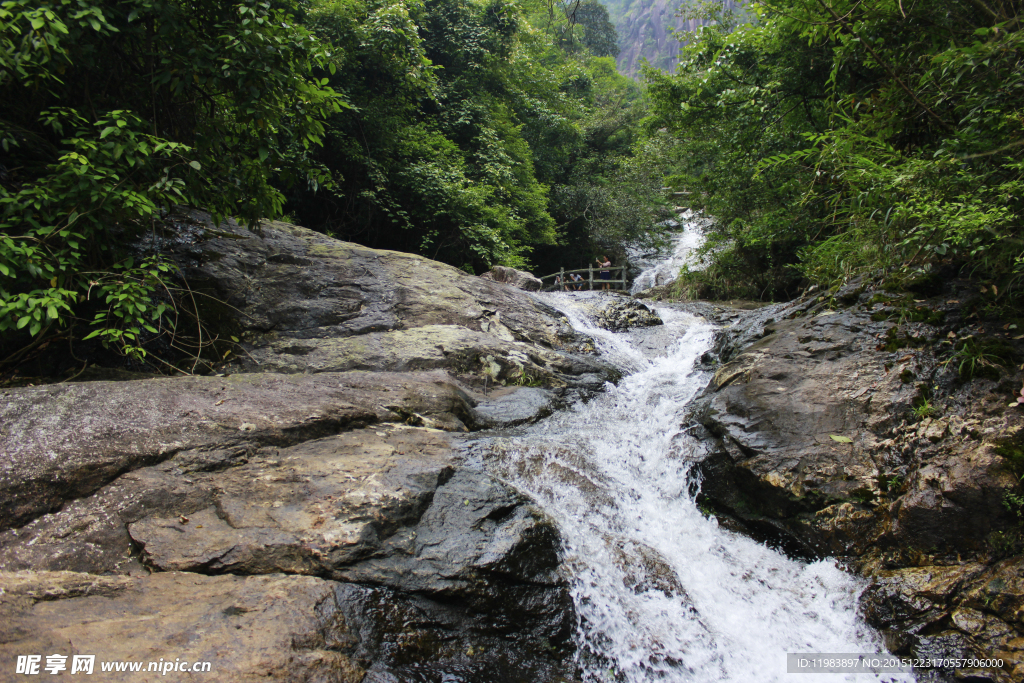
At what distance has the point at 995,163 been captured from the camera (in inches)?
141

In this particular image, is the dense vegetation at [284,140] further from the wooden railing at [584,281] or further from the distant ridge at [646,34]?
the distant ridge at [646,34]

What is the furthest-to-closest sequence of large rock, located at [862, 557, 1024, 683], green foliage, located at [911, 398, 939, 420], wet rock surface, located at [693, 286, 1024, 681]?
green foliage, located at [911, 398, 939, 420], wet rock surface, located at [693, 286, 1024, 681], large rock, located at [862, 557, 1024, 683]

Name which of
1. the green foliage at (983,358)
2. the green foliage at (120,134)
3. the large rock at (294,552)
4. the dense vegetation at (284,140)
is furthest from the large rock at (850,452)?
the green foliage at (120,134)

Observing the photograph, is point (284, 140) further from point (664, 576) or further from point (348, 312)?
point (664, 576)

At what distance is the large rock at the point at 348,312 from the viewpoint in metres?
6.07

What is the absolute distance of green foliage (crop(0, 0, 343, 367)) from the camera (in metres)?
3.67

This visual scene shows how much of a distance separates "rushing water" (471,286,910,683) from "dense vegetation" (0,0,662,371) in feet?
12.9

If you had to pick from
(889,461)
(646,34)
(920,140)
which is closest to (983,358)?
(889,461)

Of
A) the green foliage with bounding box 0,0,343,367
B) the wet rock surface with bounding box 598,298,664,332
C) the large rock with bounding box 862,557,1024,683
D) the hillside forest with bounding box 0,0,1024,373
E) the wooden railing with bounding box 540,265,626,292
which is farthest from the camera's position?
the wooden railing with bounding box 540,265,626,292

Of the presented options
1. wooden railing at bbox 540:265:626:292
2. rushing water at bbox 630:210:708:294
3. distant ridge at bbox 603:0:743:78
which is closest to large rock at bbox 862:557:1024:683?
wooden railing at bbox 540:265:626:292

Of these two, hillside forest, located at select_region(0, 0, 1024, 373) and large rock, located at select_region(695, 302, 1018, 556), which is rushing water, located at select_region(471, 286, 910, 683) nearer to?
large rock, located at select_region(695, 302, 1018, 556)

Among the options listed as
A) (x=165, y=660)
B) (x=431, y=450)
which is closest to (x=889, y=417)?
(x=431, y=450)

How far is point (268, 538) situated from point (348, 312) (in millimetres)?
4395

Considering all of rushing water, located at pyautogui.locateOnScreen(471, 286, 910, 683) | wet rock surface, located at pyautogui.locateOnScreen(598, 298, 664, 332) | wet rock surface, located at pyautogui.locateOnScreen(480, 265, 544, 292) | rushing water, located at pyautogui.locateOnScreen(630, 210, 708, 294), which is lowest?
rushing water, located at pyautogui.locateOnScreen(471, 286, 910, 683)
